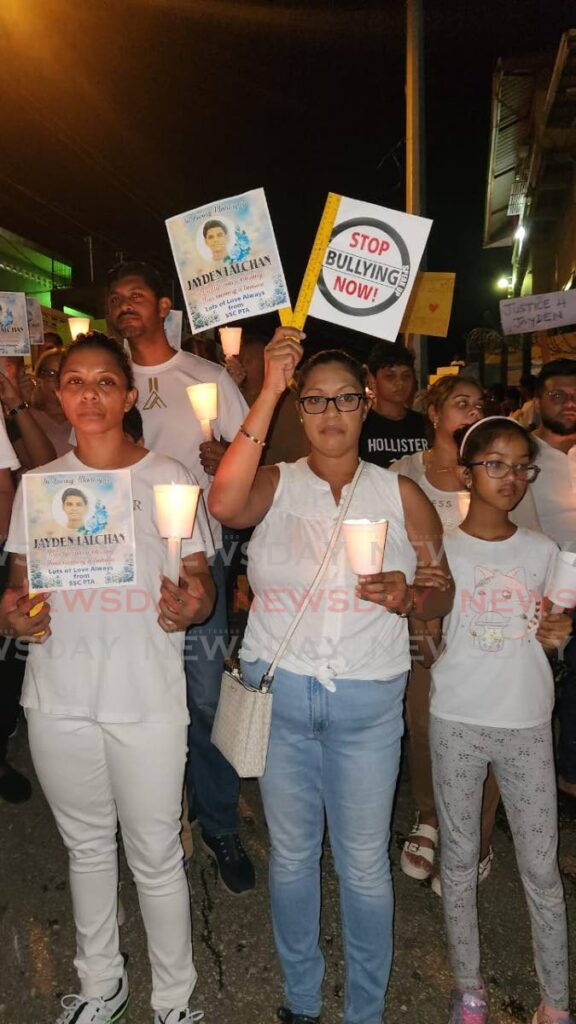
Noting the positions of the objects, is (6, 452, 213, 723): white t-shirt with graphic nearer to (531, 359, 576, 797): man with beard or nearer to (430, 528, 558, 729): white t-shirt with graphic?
(430, 528, 558, 729): white t-shirt with graphic

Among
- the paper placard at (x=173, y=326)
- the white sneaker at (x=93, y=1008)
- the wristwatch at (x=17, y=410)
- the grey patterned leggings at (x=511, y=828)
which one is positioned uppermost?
the paper placard at (x=173, y=326)

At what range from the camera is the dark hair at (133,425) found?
3143 millimetres

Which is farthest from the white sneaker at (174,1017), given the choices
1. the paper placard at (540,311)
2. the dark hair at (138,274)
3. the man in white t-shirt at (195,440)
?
the paper placard at (540,311)

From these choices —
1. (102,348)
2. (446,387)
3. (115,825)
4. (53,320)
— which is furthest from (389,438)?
(53,320)

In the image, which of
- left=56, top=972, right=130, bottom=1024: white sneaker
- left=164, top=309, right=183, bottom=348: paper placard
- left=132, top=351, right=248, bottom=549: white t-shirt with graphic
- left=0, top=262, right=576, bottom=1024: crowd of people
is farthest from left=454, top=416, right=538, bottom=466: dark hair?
left=56, top=972, right=130, bottom=1024: white sneaker

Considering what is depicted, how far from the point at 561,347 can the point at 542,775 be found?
36.3 ft

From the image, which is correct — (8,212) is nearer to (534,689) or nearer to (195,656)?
(195,656)

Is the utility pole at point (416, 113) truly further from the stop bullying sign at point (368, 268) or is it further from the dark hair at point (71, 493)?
the dark hair at point (71, 493)

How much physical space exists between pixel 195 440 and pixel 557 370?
225 cm

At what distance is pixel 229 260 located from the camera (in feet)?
8.93

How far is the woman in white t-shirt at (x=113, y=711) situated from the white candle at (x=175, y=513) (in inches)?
4.5

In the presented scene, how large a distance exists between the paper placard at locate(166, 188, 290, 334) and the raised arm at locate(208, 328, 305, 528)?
1.17 feet

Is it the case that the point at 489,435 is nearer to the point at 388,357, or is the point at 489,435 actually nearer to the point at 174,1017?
the point at 388,357

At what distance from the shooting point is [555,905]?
2.49 metres
